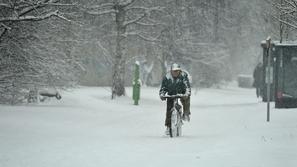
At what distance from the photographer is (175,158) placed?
34.0 feet

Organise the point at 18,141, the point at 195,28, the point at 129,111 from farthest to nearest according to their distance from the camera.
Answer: the point at 195,28 < the point at 129,111 < the point at 18,141

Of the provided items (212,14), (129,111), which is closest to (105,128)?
(129,111)

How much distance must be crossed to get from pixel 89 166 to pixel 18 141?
160 inches

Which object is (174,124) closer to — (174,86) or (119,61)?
(174,86)

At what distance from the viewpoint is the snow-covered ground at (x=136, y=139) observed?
1012cm

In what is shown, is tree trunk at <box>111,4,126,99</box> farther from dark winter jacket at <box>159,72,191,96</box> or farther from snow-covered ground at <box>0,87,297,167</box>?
dark winter jacket at <box>159,72,191,96</box>

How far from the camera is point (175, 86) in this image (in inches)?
574

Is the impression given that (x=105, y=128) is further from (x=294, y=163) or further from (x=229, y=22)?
(x=229, y=22)

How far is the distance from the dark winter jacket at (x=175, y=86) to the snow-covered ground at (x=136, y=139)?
104cm

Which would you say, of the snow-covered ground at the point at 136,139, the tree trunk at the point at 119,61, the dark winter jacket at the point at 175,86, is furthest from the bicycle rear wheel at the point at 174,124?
the tree trunk at the point at 119,61

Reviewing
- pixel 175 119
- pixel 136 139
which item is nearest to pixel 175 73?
pixel 175 119

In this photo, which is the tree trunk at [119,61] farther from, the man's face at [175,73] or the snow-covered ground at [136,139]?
the man's face at [175,73]

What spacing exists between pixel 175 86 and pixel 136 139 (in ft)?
5.55

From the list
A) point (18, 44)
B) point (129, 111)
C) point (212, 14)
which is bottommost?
point (129, 111)
